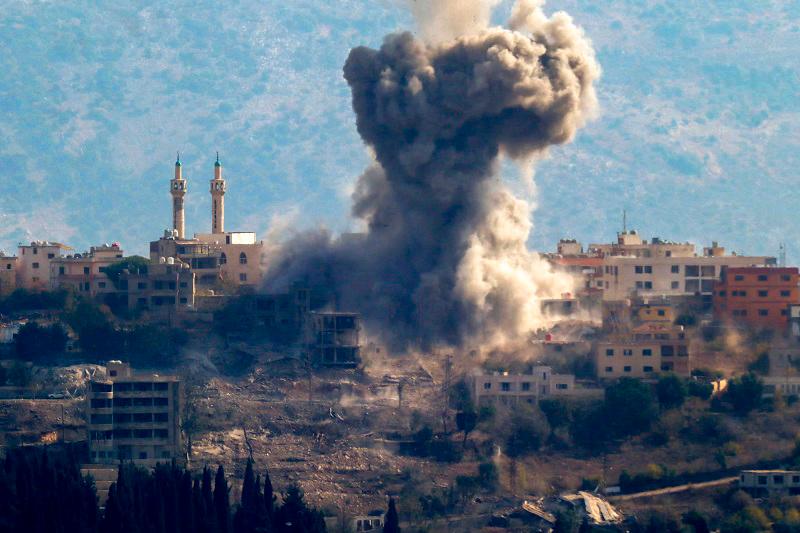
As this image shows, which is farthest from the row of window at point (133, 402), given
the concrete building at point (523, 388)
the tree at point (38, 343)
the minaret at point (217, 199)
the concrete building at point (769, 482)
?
the minaret at point (217, 199)

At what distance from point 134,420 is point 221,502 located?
38.6 ft

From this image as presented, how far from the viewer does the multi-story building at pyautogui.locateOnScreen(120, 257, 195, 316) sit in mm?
123750

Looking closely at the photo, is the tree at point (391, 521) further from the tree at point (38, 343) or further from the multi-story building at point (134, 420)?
the tree at point (38, 343)

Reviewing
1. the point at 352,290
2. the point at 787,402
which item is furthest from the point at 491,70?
the point at 787,402

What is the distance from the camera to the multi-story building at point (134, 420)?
10988 centimetres

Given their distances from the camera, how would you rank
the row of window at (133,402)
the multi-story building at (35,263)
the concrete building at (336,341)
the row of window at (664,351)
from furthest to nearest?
the multi-story building at (35,263) → the concrete building at (336,341) → the row of window at (664,351) → the row of window at (133,402)

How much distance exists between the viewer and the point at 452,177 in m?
123

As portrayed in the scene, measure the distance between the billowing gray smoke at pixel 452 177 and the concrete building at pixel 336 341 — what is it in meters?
1.66

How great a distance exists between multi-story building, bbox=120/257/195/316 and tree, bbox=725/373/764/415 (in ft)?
75.0

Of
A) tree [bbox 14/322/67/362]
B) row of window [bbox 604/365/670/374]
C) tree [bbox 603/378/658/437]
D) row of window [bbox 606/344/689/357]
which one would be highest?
tree [bbox 14/322/67/362]

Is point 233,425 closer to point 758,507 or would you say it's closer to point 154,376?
point 154,376

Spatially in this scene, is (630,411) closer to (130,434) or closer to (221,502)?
(130,434)

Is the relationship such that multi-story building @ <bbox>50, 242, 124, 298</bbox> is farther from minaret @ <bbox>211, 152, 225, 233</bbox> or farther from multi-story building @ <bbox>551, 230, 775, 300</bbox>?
multi-story building @ <bbox>551, 230, 775, 300</bbox>

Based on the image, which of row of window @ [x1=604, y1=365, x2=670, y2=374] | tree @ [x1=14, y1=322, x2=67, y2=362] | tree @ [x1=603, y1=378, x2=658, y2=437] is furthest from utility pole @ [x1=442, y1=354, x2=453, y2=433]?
tree @ [x1=14, y1=322, x2=67, y2=362]
